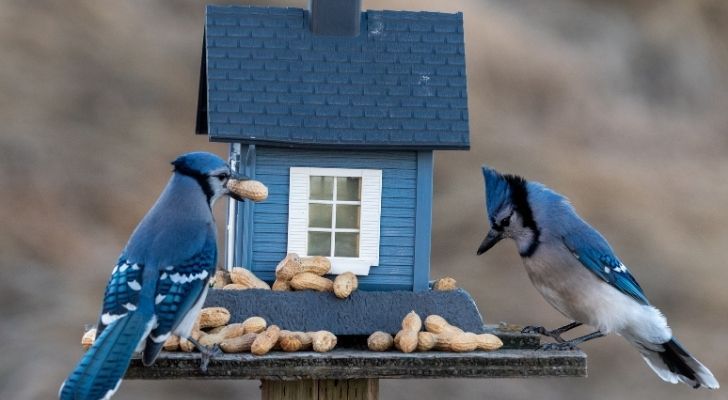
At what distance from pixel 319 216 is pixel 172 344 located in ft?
1.71

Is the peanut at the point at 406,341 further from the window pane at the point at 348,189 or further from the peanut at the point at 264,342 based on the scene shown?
the window pane at the point at 348,189

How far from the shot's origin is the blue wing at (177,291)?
3.08m

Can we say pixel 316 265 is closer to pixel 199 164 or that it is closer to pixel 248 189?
pixel 248 189

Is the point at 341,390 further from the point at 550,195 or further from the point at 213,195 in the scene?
the point at 550,195

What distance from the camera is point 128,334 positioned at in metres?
3.05

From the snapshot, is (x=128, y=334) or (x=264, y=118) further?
(x=264, y=118)

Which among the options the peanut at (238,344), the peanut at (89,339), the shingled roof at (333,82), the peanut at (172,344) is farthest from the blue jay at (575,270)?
the peanut at (89,339)

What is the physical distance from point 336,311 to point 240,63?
0.64m

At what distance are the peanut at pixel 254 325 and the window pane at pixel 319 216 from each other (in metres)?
0.33

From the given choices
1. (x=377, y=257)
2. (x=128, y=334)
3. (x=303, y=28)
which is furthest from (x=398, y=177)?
(x=128, y=334)

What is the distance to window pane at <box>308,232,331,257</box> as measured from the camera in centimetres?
358

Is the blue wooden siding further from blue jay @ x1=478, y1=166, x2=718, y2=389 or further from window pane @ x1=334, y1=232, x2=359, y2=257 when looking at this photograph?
blue jay @ x1=478, y1=166, x2=718, y2=389

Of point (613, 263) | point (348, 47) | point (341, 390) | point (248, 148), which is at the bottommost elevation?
point (341, 390)

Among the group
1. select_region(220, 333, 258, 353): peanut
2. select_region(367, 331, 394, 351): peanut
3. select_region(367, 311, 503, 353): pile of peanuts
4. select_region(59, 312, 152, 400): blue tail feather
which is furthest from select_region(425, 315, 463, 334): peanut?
select_region(59, 312, 152, 400): blue tail feather
